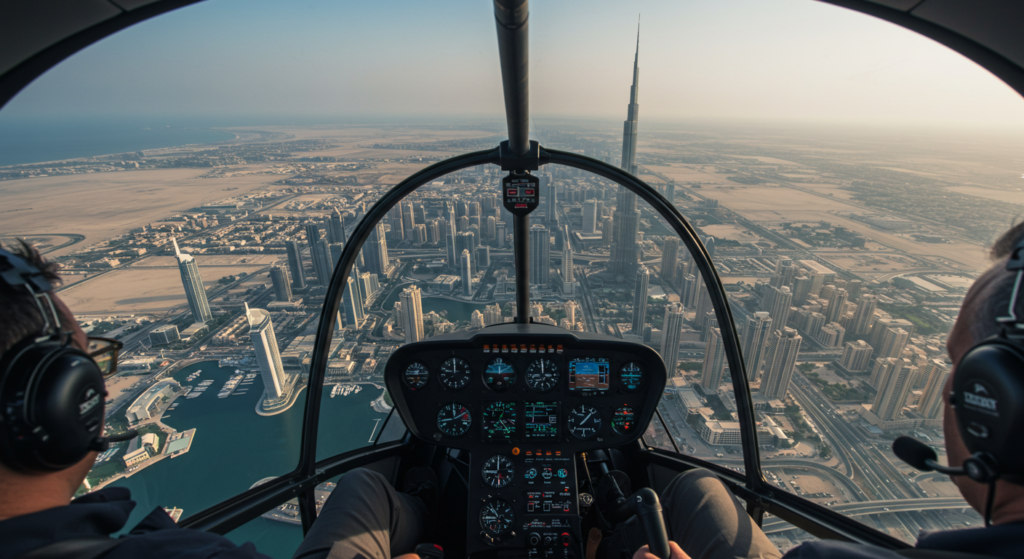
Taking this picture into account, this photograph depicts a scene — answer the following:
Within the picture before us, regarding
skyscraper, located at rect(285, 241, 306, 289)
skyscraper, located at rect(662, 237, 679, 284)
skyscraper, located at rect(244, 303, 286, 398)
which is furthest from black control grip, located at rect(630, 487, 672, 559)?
skyscraper, located at rect(244, 303, 286, 398)

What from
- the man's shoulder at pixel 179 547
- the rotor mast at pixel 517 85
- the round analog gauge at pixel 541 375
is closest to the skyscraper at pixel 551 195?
the rotor mast at pixel 517 85

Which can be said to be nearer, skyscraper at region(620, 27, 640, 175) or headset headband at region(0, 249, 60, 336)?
headset headband at region(0, 249, 60, 336)

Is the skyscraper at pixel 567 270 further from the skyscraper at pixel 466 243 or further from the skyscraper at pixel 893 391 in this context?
the skyscraper at pixel 893 391

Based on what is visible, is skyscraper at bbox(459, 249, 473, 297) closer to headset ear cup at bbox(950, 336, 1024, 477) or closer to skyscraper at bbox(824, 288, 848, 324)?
skyscraper at bbox(824, 288, 848, 324)

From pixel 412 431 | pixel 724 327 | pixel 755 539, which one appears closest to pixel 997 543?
pixel 755 539

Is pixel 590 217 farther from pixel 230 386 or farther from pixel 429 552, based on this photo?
pixel 230 386
